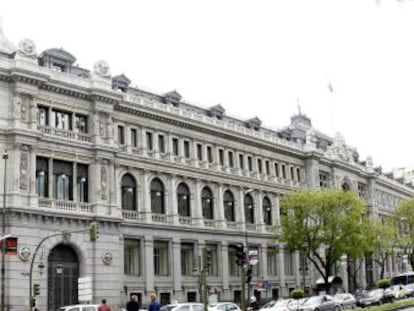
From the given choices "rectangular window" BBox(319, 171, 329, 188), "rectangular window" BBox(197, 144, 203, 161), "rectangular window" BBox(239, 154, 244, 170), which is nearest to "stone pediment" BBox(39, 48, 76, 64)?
"rectangular window" BBox(197, 144, 203, 161)

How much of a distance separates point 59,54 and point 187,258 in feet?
72.9

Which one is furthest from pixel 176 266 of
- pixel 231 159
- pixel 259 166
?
pixel 259 166

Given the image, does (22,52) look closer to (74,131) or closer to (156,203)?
(74,131)

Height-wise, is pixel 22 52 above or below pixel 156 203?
above

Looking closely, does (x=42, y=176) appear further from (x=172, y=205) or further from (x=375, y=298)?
(x=375, y=298)

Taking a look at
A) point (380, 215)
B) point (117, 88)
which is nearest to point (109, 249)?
point (117, 88)

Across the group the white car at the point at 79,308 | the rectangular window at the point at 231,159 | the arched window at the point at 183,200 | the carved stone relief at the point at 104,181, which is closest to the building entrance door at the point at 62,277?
the carved stone relief at the point at 104,181

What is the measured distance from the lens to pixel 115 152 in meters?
58.4

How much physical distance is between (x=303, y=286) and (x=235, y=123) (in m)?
19.6

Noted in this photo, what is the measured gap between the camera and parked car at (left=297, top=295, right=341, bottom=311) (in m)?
47.7

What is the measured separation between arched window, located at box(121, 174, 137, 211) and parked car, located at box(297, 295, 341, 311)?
61.3ft

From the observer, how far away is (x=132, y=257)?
199 feet

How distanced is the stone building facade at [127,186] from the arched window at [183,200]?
0.15 meters

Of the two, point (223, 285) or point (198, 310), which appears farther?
point (223, 285)
